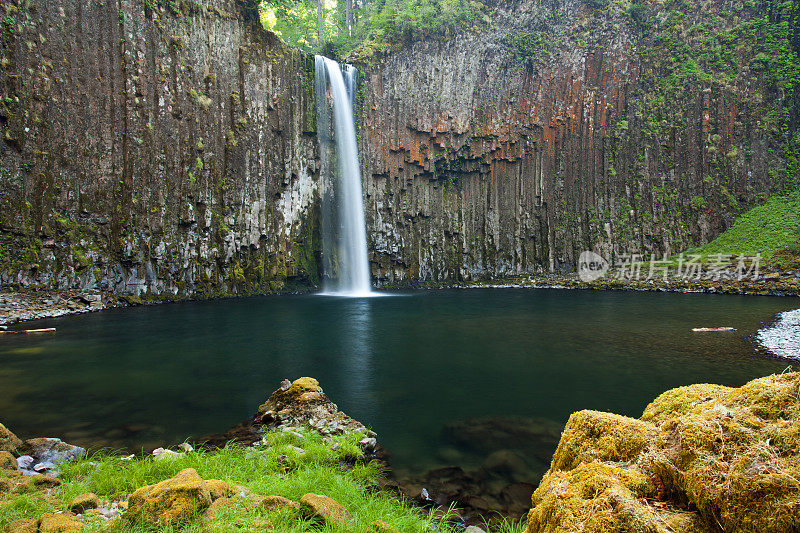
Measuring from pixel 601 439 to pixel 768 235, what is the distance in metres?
36.8

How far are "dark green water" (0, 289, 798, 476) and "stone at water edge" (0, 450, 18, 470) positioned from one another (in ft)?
4.97

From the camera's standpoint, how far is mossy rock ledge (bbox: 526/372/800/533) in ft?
5.12

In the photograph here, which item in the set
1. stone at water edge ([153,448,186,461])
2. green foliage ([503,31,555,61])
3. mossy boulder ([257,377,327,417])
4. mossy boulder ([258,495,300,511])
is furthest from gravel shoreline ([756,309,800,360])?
green foliage ([503,31,555,61])

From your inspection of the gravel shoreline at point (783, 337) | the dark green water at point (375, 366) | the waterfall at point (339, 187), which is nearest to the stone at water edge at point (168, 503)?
the dark green water at point (375, 366)

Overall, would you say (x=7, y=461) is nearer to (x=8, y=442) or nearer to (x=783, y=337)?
(x=8, y=442)

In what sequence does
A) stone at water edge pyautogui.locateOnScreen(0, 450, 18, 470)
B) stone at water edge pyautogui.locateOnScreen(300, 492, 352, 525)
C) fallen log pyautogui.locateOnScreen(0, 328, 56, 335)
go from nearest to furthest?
1. stone at water edge pyautogui.locateOnScreen(300, 492, 352, 525)
2. stone at water edge pyautogui.locateOnScreen(0, 450, 18, 470)
3. fallen log pyautogui.locateOnScreen(0, 328, 56, 335)

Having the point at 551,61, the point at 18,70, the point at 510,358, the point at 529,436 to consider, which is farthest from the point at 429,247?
the point at 529,436

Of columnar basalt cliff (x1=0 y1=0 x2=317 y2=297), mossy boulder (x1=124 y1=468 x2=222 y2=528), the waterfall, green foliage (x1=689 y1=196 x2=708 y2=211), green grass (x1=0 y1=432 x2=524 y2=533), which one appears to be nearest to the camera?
mossy boulder (x1=124 y1=468 x2=222 y2=528)

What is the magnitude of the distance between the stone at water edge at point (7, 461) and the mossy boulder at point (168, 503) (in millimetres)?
2427

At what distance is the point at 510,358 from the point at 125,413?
9.11 meters

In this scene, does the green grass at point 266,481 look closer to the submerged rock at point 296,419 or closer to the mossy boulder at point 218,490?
the mossy boulder at point 218,490

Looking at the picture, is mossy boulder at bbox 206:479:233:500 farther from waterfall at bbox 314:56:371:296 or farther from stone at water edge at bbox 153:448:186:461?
waterfall at bbox 314:56:371:296

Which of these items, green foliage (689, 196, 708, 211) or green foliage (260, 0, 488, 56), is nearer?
green foliage (689, 196, 708, 211)

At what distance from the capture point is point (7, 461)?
15.6 ft
